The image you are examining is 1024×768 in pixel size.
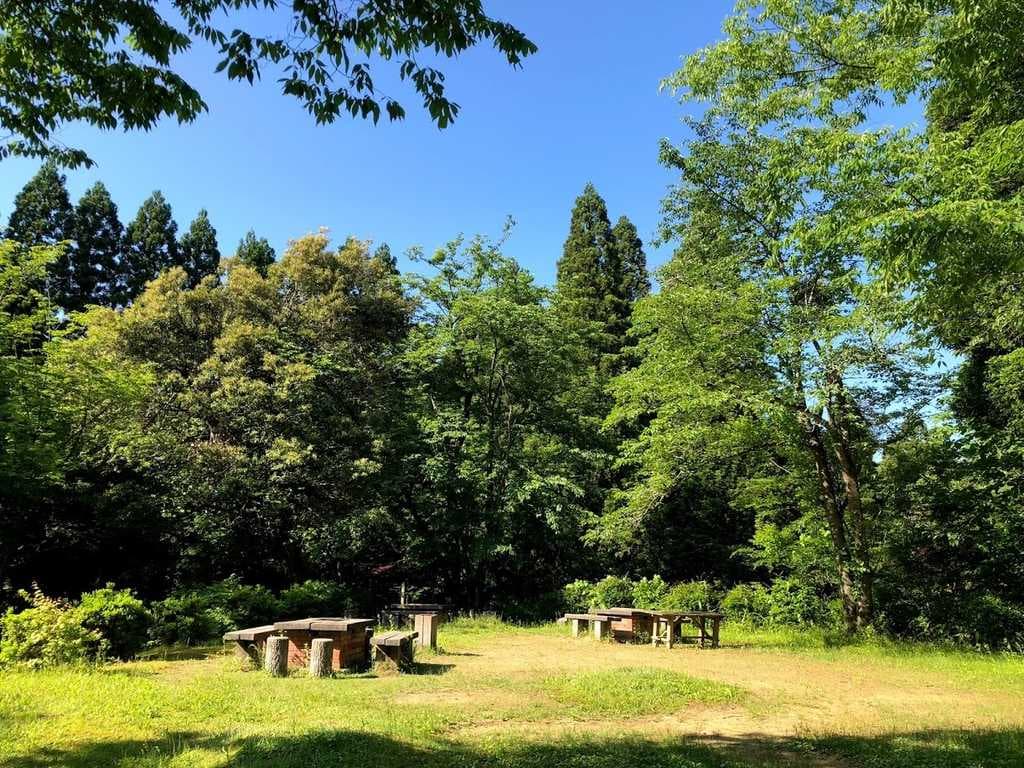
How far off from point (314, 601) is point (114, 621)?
5326mm

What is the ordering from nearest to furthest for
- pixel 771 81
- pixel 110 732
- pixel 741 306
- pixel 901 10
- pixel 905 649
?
pixel 110 732 → pixel 901 10 → pixel 771 81 → pixel 905 649 → pixel 741 306

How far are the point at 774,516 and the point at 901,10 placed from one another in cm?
1371

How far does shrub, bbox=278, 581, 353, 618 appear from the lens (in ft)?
43.1

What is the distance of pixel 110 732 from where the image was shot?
5.10 m

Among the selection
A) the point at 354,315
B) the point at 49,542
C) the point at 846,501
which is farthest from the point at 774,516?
the point at 49,542

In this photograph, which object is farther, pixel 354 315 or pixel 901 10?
pixel 354 315

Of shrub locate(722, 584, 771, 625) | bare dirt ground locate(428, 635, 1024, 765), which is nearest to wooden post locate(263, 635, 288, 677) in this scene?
bare dirt ground locate(428, 635, 1024, 765)

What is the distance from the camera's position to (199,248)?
3241cm

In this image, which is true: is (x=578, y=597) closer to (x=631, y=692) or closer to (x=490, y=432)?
(x=490, y=432)

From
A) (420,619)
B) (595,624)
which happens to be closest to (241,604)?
(420,619)

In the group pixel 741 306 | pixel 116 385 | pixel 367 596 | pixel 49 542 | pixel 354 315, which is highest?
pixel 354 315

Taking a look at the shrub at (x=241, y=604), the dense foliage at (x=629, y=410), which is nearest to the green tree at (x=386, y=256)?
the dense foliage at (x=629, y=410)

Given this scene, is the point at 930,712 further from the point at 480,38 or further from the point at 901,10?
the point at 480,38

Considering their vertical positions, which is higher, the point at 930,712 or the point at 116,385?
the point at 116,385
